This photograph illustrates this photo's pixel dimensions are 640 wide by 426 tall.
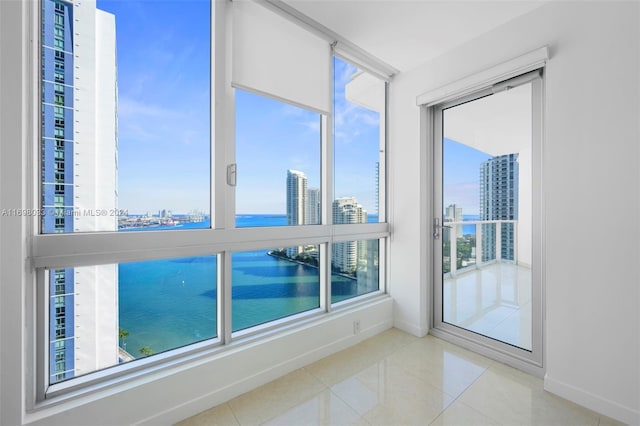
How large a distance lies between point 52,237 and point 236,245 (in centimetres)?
92

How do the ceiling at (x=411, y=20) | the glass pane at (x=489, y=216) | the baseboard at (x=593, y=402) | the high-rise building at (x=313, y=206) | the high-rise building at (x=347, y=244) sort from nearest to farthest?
the baseboard at (x=593, y=402) → the ceiling at (x=411, y=20) → the glass pane at (x=489, y=216) → the high-rise building at (x=313, y=206) → the high-rise building at (x=347, y=244)

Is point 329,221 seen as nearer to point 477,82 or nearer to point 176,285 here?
point 176,285

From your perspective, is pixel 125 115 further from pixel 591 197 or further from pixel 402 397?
pixel 591 197

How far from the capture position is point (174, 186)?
5.58ft

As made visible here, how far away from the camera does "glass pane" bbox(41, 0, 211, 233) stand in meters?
1.37

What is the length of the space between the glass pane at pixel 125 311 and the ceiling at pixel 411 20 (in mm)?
2017

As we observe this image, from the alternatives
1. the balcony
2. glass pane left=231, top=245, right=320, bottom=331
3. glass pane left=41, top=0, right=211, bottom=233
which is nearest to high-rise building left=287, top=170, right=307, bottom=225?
glass pane left=231, top=245, right=320, bottom=331

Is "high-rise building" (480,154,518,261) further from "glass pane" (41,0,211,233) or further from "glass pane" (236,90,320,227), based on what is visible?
"glass pane" (41,0,211,233)

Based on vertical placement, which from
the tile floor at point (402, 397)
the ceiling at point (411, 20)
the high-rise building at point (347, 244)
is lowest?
the tile floor at point (402, 397)

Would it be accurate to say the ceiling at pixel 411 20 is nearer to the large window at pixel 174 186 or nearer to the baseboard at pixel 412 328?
the large window at pixel 174 186

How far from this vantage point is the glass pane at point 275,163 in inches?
77.1

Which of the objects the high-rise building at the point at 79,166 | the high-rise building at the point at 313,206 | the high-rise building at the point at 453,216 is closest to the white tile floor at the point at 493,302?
the high-rise building at the point at 453,216

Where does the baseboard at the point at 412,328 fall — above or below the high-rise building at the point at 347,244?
below

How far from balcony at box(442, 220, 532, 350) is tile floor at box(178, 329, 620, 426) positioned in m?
0.31
